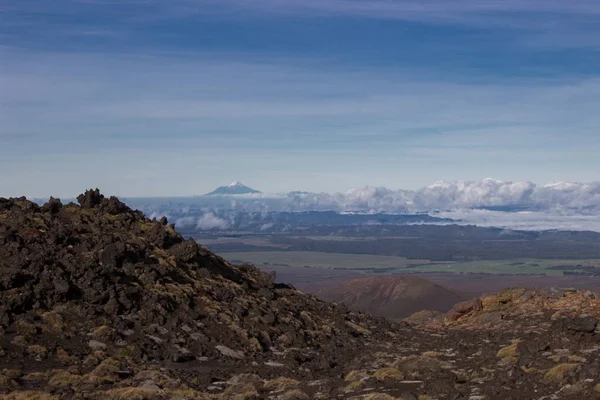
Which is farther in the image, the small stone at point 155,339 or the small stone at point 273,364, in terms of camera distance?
the small stone at point 155,339

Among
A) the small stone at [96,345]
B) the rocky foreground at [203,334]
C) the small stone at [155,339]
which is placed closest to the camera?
the rocky foreground at [203,334]

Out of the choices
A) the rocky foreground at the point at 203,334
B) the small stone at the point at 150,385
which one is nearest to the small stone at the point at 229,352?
the rocky foreground at the point at 203,334

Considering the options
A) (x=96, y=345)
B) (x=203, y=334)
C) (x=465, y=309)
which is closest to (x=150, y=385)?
(x=96, y=345)

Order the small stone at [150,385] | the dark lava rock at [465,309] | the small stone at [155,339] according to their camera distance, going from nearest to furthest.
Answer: the small stone at [150,385], the small stone at [155,339], the dark lava rock at [465,309]

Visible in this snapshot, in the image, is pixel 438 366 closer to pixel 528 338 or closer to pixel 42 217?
pixel 528 338

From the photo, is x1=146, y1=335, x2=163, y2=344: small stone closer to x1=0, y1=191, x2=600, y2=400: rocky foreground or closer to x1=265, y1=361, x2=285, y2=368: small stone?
x1=0, y1=191, x2=600, y2=400: rocky foreground

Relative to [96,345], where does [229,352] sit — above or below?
below

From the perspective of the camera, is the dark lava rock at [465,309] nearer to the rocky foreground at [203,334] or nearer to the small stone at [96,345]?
the rocky foreground at [203,334]

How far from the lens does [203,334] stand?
36.4m

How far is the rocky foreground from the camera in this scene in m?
26.2

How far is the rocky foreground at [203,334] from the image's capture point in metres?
26.2

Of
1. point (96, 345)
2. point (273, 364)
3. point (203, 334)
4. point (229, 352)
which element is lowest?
point (273, 364)

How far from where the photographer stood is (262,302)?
45.3 metres

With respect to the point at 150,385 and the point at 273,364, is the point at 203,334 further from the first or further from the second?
the point at 150,385
